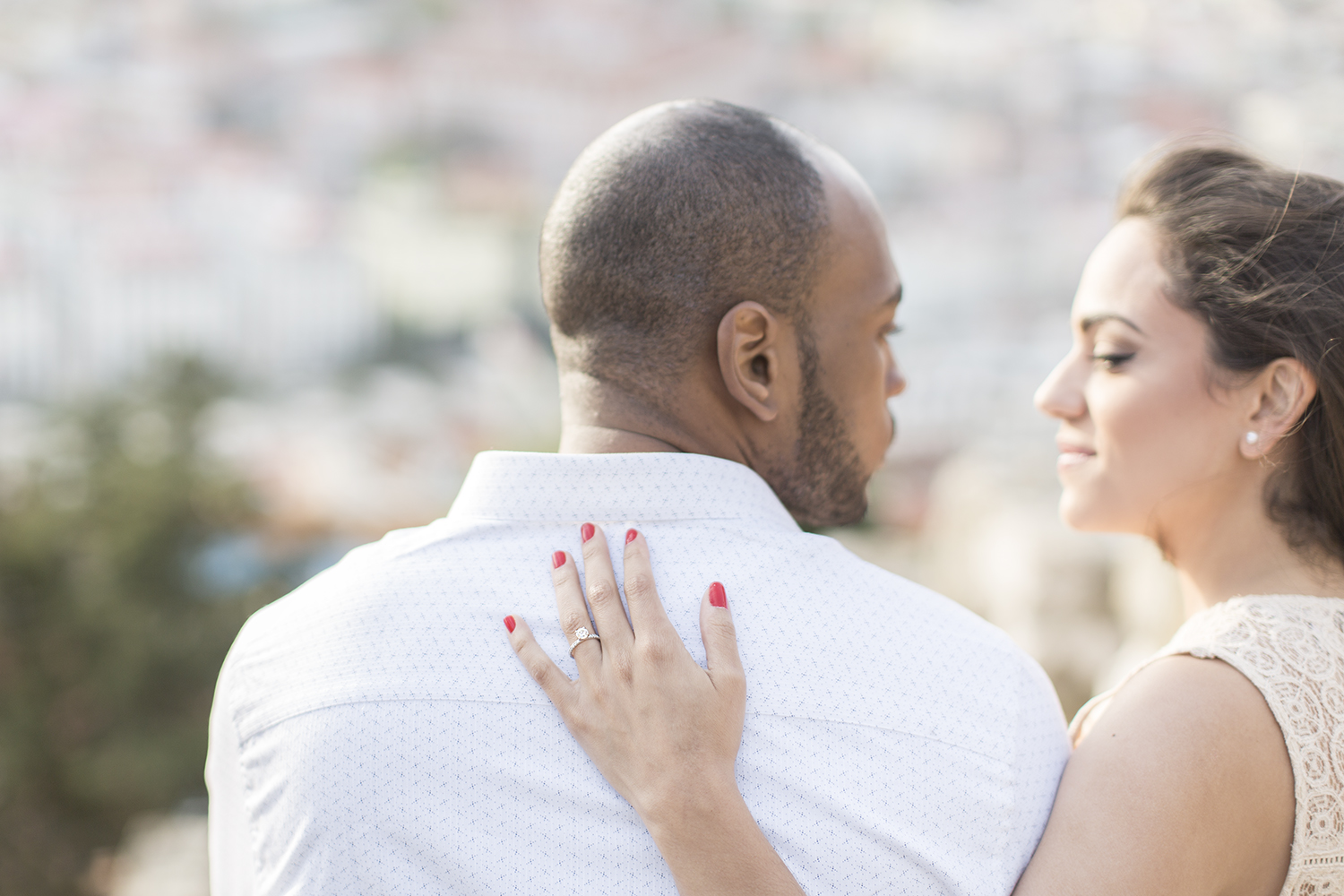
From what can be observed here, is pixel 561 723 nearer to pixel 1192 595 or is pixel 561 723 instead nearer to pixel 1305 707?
pixel 1305 707

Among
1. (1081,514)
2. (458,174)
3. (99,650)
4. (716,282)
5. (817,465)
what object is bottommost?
(99,650)

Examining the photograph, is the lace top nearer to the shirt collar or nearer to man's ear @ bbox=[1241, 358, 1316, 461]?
man's ear @ bbox=[1241, 358, 1316, 461]

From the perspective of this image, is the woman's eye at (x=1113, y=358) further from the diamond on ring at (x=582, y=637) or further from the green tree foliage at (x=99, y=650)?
the green tree foliage at (x=99, y=650)

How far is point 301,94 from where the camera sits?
141 ft

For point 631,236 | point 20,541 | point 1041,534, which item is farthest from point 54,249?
point 631,236

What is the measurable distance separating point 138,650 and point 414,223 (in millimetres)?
34573

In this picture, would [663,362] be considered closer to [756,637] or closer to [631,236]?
[631,236]

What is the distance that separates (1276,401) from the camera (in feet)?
4.51

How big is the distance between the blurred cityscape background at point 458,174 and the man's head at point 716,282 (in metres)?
18.5

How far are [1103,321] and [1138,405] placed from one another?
128 mm

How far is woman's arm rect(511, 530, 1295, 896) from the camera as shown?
944 millimetres

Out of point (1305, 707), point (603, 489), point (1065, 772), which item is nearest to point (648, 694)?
point (603, 489)

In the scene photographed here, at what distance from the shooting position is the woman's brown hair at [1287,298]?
4.47ft

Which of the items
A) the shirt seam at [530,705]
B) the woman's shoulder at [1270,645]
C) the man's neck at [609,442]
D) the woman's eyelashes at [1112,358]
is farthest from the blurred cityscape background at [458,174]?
the shirt seam at [530,705]
